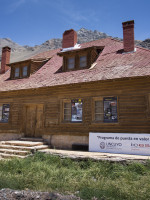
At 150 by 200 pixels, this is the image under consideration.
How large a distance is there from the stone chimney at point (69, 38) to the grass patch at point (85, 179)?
10.6 metres

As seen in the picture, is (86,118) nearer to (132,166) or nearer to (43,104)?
(43,104)

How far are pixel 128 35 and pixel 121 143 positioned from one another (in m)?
7.78

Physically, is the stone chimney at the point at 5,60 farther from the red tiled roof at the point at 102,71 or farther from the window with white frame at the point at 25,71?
the window with white frame at the point at 25,71

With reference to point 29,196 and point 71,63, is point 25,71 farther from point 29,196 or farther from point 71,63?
point 29,196

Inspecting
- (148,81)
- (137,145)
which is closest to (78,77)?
(148,81)

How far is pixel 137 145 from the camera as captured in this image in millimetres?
7680

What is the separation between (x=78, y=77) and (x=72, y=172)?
611 cm

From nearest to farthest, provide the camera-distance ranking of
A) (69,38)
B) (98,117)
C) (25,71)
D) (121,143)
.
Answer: (121,143) → (98,117) → (25,71) → (69,38)

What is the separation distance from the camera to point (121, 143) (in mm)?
8000

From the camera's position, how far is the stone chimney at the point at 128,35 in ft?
39.5

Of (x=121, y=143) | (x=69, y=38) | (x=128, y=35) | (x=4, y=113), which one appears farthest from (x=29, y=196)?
(x=69, y=38)

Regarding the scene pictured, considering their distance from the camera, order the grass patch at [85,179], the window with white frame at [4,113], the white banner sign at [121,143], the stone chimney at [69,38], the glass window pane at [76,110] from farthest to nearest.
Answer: the stone chimney at [69,38] → the window with white frame at [4,113] → the glass window pane at [76,110] → the white banner sign at [121,143] → the grass patch at [85,179]

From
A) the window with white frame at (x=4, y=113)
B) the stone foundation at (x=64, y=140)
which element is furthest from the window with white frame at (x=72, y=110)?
the window with white frame at (x=4, y=113)

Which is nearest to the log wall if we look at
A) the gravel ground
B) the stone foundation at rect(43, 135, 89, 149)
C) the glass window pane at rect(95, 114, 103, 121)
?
the stone foundation at rect(43, 135, 89, 149)
